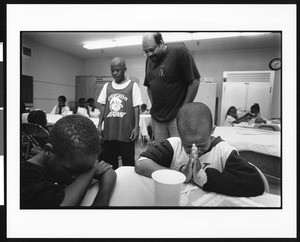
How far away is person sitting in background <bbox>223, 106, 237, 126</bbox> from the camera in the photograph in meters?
1.87

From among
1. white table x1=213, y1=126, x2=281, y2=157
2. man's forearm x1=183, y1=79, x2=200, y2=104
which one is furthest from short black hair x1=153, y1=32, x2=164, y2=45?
white table x1=213, y1=126, x2=281, y2=157

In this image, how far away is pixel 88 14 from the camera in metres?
0.86

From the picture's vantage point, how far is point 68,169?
729mm

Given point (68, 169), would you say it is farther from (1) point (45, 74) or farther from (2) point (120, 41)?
(2) point (120, 41)

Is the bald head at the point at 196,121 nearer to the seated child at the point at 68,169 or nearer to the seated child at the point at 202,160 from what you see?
the seated child at the point at 202,160

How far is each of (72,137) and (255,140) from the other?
1.26 m

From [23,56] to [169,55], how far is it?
70 cm

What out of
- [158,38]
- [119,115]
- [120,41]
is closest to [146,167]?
[119,115]

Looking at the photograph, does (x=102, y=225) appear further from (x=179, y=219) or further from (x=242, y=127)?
(x=242, y=127)

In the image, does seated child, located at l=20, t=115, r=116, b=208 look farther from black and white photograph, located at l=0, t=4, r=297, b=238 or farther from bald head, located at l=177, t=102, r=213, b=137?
bald head, located at l=177, t=102, r=213, b=137

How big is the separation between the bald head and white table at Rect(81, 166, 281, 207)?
10.0 inches

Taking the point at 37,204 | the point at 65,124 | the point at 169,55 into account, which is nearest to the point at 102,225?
the point at 37,204

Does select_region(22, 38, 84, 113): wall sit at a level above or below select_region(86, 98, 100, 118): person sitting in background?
above

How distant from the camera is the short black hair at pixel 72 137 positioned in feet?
2.30
